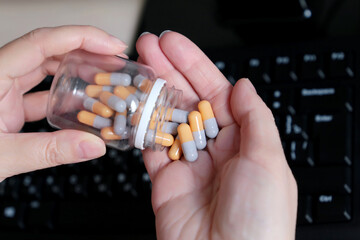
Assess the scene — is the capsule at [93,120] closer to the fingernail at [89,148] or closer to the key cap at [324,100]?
the fingernail at [89,148]

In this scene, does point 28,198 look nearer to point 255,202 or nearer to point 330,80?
point 255,202

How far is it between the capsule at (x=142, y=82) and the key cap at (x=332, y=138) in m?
0.31

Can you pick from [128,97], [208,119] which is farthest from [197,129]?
[128,97]

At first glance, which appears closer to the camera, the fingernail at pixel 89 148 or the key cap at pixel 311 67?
the fingernail at pixel 89 148

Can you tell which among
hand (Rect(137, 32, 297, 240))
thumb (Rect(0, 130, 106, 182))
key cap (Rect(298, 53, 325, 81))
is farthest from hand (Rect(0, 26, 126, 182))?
key cap (Rect(298, 53, 325, 81))

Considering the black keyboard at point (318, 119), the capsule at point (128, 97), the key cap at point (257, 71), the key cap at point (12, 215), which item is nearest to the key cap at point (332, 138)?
the black keyboard at point (318, 119)

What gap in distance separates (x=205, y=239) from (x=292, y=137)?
268 millimetres

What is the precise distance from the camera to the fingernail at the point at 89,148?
0.66m

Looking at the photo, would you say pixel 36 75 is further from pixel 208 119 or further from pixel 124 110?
pixel 208 119

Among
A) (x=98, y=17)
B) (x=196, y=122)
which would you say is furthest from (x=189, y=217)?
(x=98, y=17)

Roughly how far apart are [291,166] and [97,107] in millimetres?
357

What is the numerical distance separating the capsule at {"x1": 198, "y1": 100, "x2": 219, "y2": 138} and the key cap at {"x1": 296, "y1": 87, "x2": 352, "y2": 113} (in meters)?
0.17

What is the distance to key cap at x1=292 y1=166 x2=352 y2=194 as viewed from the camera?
77cm

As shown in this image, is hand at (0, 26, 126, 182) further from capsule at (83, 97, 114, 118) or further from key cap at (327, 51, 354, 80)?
key cap at (327, 51, 354, 80)
